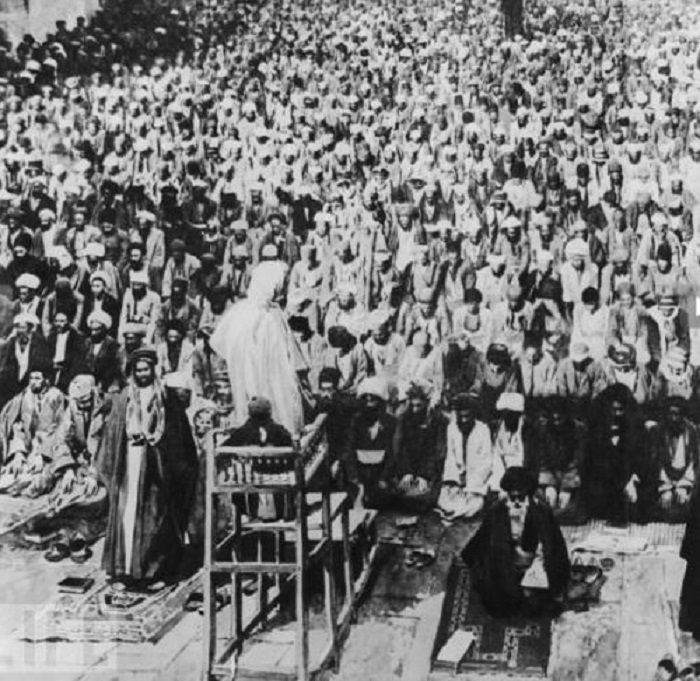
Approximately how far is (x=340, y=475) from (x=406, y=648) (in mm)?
1047

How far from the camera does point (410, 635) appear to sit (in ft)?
22.1

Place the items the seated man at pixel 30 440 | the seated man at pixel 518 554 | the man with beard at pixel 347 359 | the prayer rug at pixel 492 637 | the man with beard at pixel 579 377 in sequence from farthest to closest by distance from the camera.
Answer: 1. the seated man at pixel 30 440
2. the man with beard at pixel 347 359
3. the man with beard at pixel 579 377
4. the seated man at pixel 518 554
5. the prayer rug at pixel 492 637

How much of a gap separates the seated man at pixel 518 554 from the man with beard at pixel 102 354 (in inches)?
91.7

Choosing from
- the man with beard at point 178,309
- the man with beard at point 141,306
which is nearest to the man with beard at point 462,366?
the man with beard at point 178,309

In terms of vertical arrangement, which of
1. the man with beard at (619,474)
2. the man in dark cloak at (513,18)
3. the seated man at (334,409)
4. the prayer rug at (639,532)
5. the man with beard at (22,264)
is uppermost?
the man in dark cloak at (513,18)

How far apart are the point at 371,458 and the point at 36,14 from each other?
348cm

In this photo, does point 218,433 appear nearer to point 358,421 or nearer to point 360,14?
point 358,421

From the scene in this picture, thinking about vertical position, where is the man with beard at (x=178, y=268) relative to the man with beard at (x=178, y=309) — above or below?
above

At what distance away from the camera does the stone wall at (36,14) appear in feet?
25.3

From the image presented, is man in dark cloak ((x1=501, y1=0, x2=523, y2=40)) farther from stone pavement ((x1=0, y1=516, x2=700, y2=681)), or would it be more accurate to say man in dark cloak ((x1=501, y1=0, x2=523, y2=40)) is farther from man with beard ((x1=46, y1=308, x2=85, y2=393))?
man with beard ((x1=46, y1=308, x2=85, y2=393))

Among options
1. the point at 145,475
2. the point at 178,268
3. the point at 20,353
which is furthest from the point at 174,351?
the point at 20,353

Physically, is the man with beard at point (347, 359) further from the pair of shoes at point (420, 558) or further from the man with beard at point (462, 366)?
the pair of shoes at point (420, 558)

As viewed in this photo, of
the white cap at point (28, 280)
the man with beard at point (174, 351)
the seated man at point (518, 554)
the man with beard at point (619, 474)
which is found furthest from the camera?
the white cap at point (28, 280)

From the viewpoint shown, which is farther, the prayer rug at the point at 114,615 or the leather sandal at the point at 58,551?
the leather sandal at the point at 58,551
